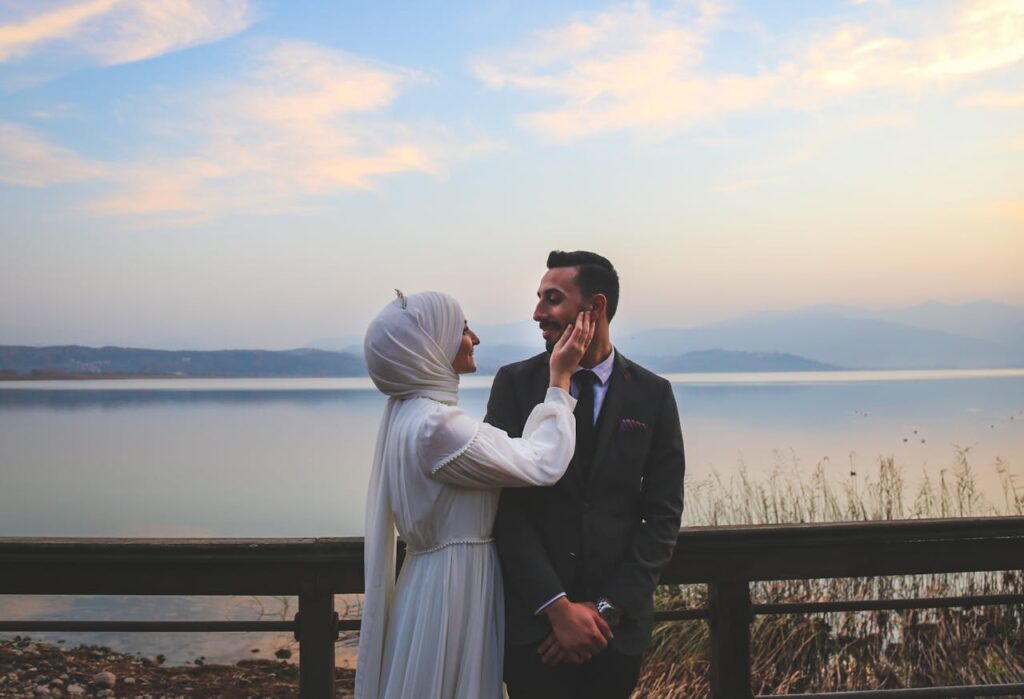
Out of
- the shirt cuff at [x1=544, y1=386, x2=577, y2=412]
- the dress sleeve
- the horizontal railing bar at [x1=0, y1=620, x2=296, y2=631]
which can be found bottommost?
the horizontal railing bar at [x1=0, y1=620, x2=296, y2=631]

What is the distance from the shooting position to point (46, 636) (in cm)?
736

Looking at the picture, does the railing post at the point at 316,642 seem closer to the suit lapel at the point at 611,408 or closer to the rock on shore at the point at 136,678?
the suit lapel at the point at 611,408

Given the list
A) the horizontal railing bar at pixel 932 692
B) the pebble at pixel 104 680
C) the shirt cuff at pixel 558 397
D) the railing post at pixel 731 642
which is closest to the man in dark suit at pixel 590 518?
the shirt cuff at pixel 558 397

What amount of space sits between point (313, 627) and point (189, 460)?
22520 millimetres

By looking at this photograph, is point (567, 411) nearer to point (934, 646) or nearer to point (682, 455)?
point (682, 455)

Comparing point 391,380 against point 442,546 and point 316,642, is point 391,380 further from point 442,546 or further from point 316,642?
point 316,642

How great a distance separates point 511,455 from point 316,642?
104 centimetres

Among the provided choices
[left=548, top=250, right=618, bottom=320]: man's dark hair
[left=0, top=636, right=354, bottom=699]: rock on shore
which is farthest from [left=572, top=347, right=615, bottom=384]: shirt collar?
[left=0, top=636, right=354, bottom=699]: rock on shore

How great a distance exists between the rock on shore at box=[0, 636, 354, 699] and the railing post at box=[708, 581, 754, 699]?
190cm

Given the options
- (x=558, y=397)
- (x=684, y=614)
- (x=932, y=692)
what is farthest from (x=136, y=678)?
(x=932, y=692)

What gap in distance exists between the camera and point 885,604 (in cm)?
302

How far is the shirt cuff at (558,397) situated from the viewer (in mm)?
2139

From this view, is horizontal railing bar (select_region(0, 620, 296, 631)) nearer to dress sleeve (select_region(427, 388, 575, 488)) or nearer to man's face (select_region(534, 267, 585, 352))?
dress sleeve (select_region(427, 388, 575, 488))

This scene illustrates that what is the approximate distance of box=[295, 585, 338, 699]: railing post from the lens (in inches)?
105
